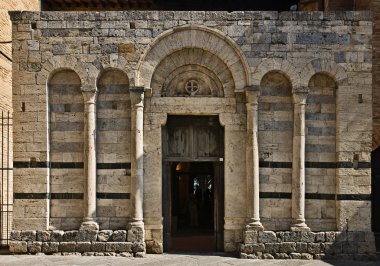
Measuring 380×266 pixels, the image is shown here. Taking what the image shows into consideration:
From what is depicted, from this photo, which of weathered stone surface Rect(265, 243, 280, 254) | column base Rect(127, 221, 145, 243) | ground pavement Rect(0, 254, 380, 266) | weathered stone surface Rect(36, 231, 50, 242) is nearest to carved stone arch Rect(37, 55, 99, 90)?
column base Rect(127, 221, 145, 243)

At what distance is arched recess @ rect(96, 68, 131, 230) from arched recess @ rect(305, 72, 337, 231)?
4.39 meters

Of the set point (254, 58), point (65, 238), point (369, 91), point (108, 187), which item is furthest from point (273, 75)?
point (65, 238)

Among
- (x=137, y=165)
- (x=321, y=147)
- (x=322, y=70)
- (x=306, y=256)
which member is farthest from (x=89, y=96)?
(x=306, y=256)

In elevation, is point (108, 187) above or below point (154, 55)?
below

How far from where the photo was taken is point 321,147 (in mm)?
10281

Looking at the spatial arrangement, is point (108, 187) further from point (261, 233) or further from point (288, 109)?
point (288, 109)

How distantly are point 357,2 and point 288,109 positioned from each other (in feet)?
17.9

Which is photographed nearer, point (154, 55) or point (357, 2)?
point (154, 55)

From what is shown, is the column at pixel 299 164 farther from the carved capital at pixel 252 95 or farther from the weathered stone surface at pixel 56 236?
the weathered stone surface at pixel 56 236

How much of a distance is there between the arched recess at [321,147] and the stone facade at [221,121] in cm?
3

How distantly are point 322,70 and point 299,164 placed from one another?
2.34m

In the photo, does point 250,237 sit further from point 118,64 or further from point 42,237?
point 118,64

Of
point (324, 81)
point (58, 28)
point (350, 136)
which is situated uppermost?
point (58, 28)

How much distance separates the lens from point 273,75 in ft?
34.0
